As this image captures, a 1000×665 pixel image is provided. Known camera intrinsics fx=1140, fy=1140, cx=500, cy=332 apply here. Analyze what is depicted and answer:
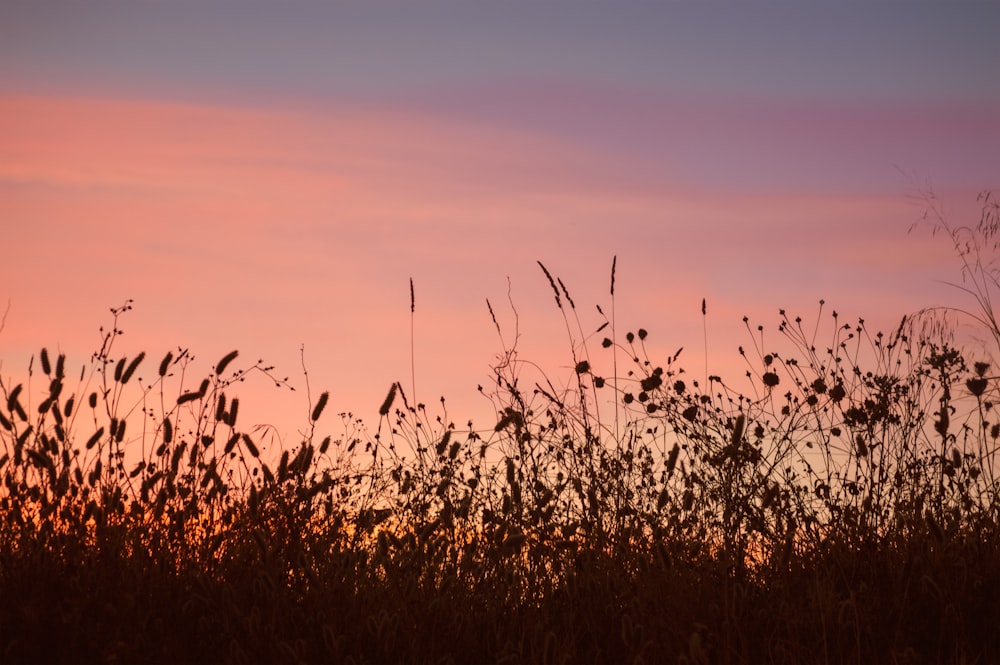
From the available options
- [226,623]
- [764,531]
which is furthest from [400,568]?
[764,531]

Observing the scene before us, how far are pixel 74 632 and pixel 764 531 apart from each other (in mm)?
2693

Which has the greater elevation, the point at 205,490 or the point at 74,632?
the point at 205,490

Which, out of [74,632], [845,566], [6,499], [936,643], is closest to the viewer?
[74,632]

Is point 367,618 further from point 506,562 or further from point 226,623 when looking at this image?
point 506,562

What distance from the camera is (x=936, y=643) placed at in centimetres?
425

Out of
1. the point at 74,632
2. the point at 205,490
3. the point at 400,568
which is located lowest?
the point at 74,632

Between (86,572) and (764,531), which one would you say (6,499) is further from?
(764,531)

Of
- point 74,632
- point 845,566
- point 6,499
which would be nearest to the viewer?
point 74,632

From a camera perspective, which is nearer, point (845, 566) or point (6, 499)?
point (845, 566)

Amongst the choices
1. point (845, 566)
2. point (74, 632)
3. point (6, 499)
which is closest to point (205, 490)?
point (6, 499)

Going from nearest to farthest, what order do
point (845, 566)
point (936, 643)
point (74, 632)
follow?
point (74, 632) < point (936, 643) < point (845, 566)

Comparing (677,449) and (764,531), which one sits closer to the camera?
(764,531)

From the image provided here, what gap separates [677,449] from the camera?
16.7 feet

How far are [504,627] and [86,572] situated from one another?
5.28 ft
